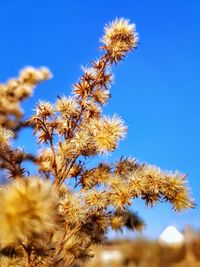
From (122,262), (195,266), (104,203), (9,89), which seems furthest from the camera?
(9,89)

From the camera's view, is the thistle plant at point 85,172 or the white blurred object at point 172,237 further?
the white blurred object at point 172,237

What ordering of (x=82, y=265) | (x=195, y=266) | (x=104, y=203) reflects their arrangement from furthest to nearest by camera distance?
1. (x=195, y=266)
2. (x=82, y=265)
3. (x=104, y=203)

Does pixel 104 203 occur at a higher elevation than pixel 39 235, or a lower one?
higher

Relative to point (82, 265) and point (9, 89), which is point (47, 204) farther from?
point (9, 89)

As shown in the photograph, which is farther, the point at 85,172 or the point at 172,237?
the point at 172,237

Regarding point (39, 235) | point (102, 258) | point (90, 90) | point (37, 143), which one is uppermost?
point (90, 90)

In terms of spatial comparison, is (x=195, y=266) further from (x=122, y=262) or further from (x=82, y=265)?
(x=82, y=265)

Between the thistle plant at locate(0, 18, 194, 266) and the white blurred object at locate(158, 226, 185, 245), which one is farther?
the white blurred object at locate(158, 226, 185, 245)

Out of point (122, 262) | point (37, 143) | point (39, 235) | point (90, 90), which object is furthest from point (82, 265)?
point (39, 235)

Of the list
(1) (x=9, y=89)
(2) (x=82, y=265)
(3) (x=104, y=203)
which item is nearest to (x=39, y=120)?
(3) (x=104, y=203)

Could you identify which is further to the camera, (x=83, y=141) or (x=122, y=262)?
(x=122, y=262)
